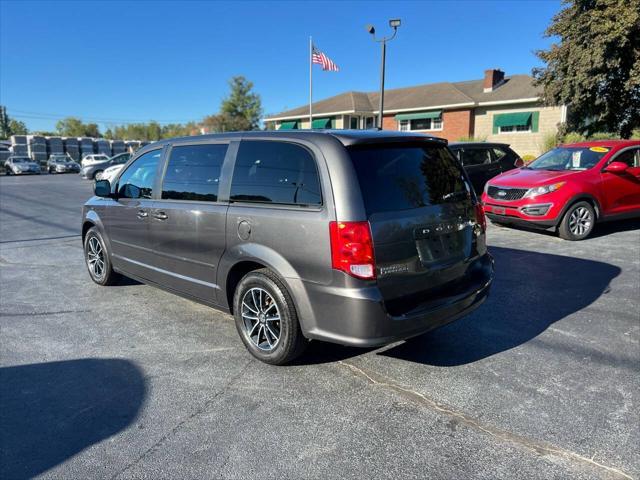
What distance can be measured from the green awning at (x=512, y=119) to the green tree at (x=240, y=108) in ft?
138

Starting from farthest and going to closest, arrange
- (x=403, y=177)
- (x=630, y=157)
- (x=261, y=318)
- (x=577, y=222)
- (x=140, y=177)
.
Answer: (x=630, y=157)
(x=577, y=222)
(x=140, y=177)
(x=261, y=318)
(x=403, y=177)

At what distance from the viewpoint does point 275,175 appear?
11.5 ft

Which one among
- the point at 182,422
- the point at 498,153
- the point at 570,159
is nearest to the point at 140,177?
the point at 182,422

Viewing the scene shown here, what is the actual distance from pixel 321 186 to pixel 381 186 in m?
0.42

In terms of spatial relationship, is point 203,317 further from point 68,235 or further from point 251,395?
point 68,235

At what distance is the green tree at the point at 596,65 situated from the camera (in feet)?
45.4

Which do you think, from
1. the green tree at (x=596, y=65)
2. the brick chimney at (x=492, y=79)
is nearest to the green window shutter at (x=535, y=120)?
the brick chimney at (x=492, y=79)

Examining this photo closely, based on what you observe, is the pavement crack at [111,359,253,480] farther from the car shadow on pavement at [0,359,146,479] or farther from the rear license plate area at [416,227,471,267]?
the rear license plate area at [416,227,471,267]

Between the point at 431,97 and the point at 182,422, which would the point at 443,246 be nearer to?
the point at 182,422

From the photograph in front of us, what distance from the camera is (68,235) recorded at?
30.7ft

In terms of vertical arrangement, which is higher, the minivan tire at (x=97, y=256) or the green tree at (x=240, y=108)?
the green tree at (x=240, y=108)

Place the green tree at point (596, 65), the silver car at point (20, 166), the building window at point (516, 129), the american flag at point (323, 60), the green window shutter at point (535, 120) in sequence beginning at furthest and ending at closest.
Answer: the silver car at point (20, 166) < the building window at point (516, 129) < the green window shutter at point (535, 120) < the american flag at point (323, 60) < the green tree at point (596, 65)

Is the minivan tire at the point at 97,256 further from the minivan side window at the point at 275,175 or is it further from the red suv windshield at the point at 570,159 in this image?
the red suv windshield at the point at 570,159

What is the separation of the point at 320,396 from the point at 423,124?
1193 inches
